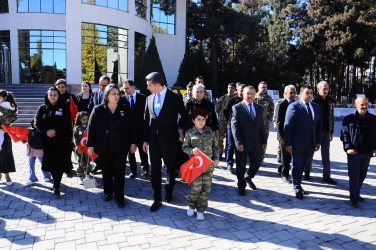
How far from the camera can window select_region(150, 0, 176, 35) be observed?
2381 centimetres

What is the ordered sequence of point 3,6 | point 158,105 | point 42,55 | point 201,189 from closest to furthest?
point 201,189 → point 158,105 → point 3,6 → point 42,55

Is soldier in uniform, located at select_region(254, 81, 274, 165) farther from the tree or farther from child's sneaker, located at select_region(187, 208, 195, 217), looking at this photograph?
the tree

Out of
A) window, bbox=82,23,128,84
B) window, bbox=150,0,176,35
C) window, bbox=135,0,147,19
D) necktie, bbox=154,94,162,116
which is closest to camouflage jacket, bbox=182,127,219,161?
necktie, bbox=154,94,162,116

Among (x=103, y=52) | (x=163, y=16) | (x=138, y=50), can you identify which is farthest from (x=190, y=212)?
(x=163, y=16)

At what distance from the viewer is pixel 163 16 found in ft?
80.3

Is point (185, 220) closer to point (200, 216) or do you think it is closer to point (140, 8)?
point (200, 216)

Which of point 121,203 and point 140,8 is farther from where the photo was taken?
point 140,8

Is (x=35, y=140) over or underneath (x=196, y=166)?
over

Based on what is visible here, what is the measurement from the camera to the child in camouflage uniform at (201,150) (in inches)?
157

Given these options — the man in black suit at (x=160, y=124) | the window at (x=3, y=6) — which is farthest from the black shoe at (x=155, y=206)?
the window at (x=3, y=6)

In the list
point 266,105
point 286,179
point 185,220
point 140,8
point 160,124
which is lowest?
point 185,220

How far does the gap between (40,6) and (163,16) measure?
32.6 feet

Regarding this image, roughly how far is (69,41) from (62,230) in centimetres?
1646

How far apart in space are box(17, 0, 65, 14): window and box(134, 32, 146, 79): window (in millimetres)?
5316
